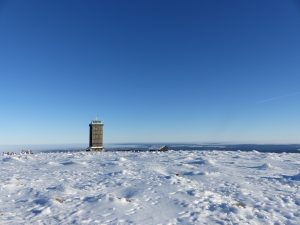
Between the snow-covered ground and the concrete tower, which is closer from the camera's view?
the snow-covered ground

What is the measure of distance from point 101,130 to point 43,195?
21621 millimetres

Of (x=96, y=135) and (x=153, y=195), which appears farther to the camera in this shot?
(x=96, y=135)

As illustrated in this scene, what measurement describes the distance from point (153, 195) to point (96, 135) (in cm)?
2250

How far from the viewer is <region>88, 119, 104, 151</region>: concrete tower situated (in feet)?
106

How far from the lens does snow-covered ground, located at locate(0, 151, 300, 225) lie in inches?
354

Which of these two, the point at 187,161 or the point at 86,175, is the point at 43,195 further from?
the point at 187,161

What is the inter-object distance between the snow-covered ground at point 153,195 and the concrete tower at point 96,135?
15552mm

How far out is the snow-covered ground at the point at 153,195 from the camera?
8.99 m

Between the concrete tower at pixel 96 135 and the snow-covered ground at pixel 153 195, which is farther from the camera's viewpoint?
the concrete tower at pixel 96 135

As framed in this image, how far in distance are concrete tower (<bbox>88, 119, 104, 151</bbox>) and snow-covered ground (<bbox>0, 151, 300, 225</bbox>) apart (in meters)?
15.6

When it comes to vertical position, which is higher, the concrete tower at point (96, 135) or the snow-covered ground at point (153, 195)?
the concrete tower at point (96, 135)

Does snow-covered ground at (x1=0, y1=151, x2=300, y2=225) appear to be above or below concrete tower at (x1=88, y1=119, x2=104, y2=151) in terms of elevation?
below

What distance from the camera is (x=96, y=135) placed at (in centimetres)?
3278

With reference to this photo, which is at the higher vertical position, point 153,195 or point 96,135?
point 96,135
